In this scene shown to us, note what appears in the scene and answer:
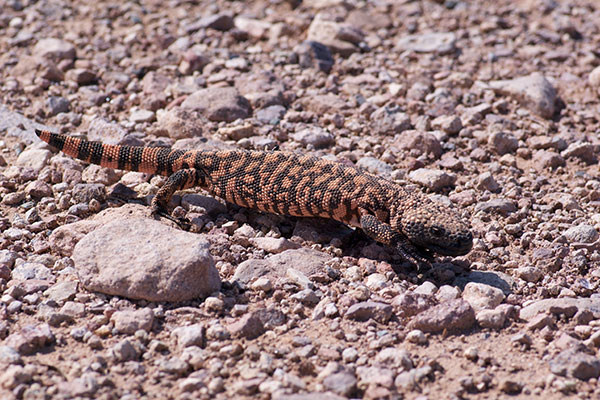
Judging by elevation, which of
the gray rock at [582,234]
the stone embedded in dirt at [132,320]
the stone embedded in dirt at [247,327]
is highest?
the stone embedded in dirt at [132,320]

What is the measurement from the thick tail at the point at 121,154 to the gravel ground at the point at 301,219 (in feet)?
0.73

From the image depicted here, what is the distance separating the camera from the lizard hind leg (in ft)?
19.3

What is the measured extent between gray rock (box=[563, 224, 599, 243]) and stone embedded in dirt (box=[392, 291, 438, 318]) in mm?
1603

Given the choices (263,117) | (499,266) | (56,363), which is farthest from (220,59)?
(56,363)

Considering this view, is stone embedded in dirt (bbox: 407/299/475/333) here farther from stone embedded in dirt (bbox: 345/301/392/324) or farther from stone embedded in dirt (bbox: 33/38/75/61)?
stone embedded in dirt (bbox: 33/38/75/61)

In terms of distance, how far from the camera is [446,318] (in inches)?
177

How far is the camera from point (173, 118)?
7109mm

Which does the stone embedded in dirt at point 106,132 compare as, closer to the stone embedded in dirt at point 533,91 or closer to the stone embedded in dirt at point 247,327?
the stone embedded in dirt at point 247,327

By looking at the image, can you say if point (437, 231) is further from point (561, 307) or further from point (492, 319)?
point (561, 307)

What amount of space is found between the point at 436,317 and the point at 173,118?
3764 millimetres

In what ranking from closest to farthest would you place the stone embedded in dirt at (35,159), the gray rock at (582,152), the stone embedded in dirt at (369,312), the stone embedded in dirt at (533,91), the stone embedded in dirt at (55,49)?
the stone embedded in dirt at (369,312), the stone embedded in dirt at (35,159), the gray rock at (582,152), the stone embedded in dirt at (533,91), the stone embedded in dirt at (55,49)

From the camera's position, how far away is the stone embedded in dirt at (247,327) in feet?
14.3

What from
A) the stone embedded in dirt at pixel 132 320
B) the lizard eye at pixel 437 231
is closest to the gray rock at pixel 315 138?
the lizard eye at pixel 437 231

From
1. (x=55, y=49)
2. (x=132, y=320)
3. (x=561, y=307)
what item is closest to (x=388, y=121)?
(x=561, y=307)
